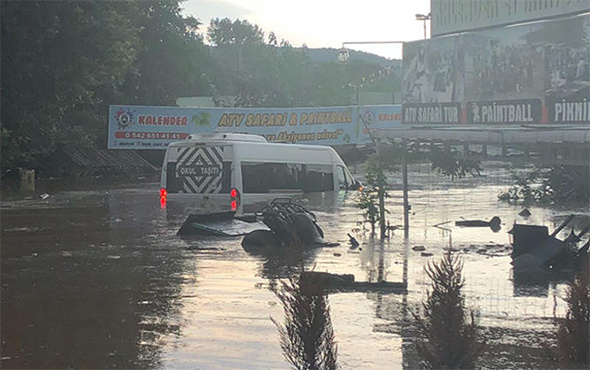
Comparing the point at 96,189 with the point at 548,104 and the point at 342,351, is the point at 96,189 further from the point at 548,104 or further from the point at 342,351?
the point at 342,351

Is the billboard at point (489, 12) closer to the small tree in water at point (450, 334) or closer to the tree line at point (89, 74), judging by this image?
the tree line at point (89, 74)

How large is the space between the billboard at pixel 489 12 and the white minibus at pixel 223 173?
622 cm

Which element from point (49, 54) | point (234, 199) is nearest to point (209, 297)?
point (234, 199)

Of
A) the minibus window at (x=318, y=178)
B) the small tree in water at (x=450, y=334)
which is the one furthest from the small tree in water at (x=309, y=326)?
the minibus window at (x=318, y=178)

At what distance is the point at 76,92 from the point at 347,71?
290ft

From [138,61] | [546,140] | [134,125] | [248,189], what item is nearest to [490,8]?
[546,140]

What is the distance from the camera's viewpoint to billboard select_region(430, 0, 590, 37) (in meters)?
17.7

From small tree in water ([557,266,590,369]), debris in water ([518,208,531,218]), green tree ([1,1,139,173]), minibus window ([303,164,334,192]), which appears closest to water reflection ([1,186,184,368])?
green tree ([1,1,139,173])

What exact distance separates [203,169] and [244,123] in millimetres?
23174

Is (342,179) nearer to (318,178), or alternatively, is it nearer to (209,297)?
(318,178)

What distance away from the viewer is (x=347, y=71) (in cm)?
11219

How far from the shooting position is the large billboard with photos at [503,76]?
1703 centimetres

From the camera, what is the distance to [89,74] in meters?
24.9

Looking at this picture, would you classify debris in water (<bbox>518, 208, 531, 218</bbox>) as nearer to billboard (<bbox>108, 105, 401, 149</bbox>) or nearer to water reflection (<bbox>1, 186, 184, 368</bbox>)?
water reflection (<bbox>1, 186, 184, 368</bbox>)
